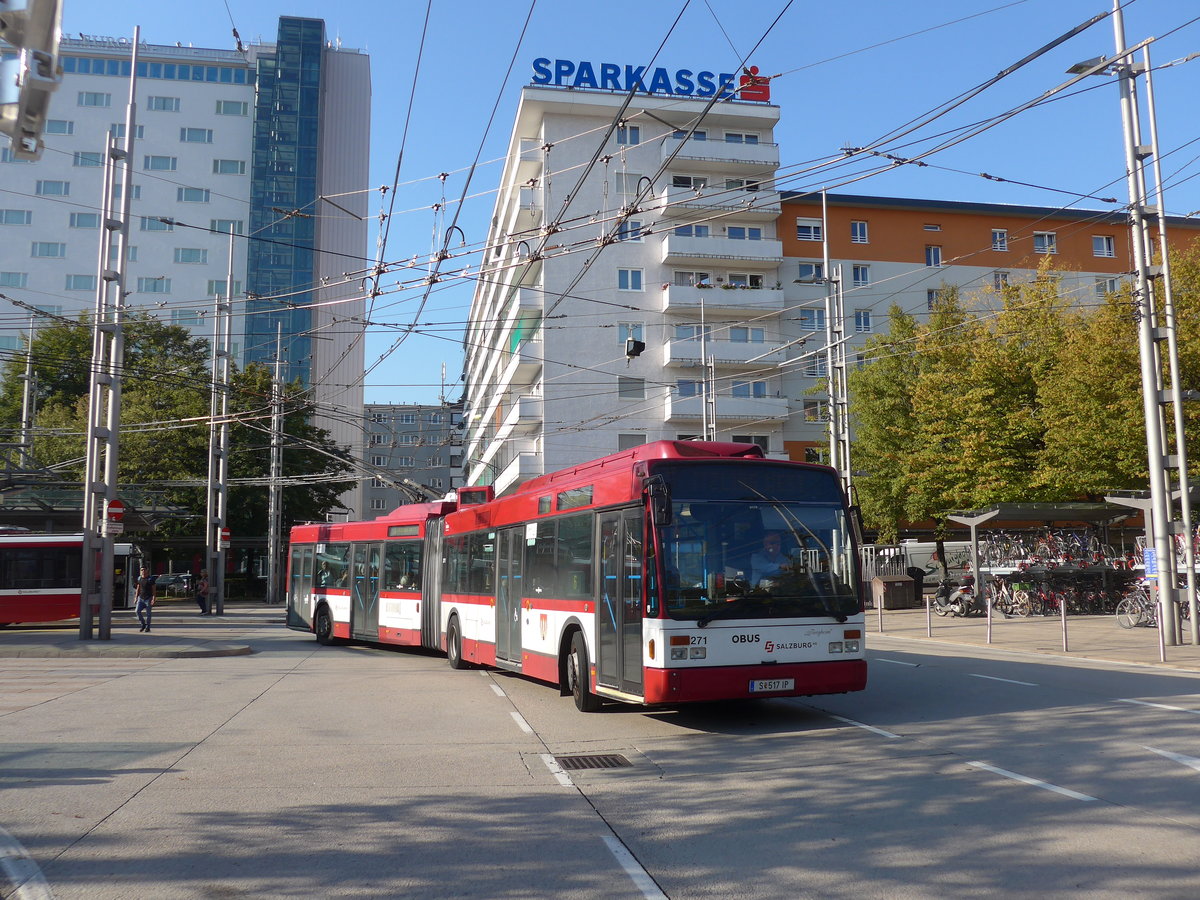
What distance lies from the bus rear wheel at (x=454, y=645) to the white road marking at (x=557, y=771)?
361 inches

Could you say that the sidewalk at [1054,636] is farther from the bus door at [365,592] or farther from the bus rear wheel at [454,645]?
the bus door at [365,592]

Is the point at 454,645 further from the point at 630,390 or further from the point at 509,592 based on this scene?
the point at 630,390

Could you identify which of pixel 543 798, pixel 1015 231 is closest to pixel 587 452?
pixel 1015 231

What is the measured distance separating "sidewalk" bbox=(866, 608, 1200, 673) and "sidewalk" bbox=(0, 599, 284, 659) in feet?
50.1

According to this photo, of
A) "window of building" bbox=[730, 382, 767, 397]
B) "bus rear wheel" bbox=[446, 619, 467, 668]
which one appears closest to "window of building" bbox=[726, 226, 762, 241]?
"window of building" bbox=[730, 382, 767, 397]

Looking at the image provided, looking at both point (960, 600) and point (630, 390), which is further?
point (630, 390)

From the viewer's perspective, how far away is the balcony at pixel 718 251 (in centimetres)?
5094

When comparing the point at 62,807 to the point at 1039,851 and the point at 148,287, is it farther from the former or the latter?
the point at 148,287

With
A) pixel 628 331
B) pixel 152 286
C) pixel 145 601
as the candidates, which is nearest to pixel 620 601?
pixel 145 601

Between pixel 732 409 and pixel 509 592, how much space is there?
36.1 m

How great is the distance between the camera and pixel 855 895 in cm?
520

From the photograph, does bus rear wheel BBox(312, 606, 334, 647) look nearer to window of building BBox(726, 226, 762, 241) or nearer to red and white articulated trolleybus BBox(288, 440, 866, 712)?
red and white articulated trolleybus BBox(288, 440, 866, 712)

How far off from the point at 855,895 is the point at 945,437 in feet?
123

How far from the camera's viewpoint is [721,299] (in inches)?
1992
